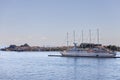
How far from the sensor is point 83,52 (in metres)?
143

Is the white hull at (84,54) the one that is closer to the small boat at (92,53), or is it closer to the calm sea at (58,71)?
the small boat at (92,53)

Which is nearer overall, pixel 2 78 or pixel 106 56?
pixel 2 78

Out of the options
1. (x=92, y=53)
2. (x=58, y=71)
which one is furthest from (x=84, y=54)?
(x=58, y=71)

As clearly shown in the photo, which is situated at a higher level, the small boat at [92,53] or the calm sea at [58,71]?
the small boat at [92,53]

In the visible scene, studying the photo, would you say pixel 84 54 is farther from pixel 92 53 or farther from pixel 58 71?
pixel 58 71

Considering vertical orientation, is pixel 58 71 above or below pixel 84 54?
below

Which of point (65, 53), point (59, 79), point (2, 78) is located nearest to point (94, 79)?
point (59, 79)

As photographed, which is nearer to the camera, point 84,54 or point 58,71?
point 58,71

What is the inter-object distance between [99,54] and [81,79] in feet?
309

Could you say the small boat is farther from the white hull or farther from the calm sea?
the calm sea

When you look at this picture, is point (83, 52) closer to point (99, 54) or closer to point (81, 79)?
point (99, 54)

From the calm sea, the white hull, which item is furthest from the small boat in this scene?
the calm sea

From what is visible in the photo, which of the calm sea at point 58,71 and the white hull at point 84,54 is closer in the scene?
the calm sea at point 58,71

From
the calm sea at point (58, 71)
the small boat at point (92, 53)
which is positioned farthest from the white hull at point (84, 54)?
the calm sea at point (58, 71)
